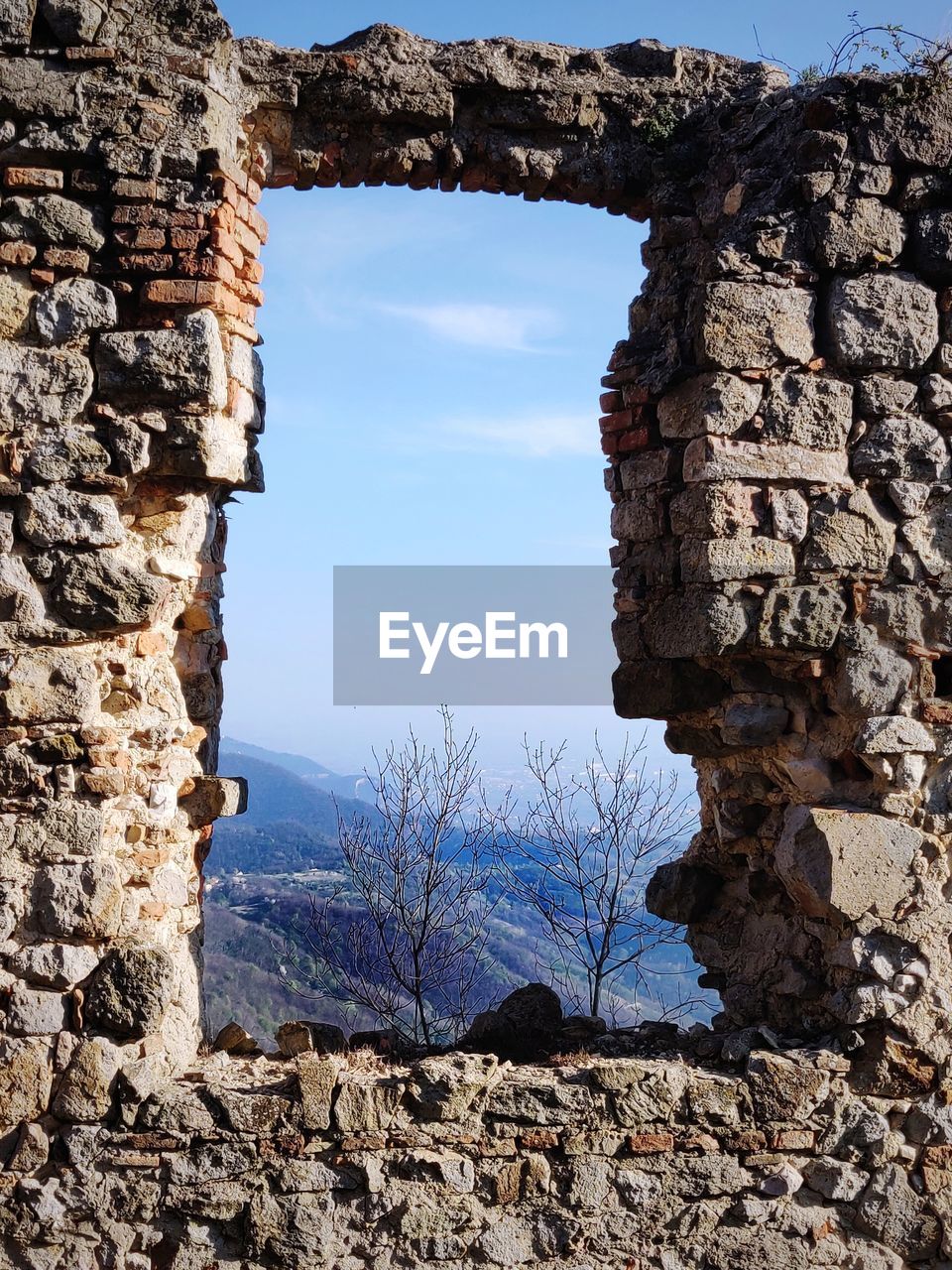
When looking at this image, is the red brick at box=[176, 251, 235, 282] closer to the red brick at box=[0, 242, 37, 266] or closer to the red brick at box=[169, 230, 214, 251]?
the red brick at box=[169, 230, 214, 251]

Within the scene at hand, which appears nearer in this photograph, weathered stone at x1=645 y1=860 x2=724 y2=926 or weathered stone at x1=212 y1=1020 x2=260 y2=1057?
weathered stone at x1=212 y1=1020 x2=260 y2=1057

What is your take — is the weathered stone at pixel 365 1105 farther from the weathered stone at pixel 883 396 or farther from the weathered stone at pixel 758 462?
the weathered stone at pixel 883 396

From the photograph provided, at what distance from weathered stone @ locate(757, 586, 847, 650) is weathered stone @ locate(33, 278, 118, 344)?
245cm

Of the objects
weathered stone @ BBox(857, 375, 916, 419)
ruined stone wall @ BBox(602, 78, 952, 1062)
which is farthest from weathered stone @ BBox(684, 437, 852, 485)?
weathered stone @ BBox(857, 375, 916, 419)

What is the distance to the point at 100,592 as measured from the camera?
3584 mm

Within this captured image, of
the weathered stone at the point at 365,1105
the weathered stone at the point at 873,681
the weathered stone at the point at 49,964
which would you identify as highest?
the weathered stone at the point at 873,681

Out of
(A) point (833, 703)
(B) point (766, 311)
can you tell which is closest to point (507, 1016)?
(A) point (833, 703)

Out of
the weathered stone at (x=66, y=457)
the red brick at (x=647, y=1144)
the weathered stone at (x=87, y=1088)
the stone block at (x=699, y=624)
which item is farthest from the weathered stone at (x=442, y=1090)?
the weathered stone at (x=66, y=457)

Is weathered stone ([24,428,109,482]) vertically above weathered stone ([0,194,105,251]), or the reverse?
weathered stone ([0,194,105,251])

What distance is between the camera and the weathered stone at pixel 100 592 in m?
3.58

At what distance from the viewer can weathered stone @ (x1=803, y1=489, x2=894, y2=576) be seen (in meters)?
3.85

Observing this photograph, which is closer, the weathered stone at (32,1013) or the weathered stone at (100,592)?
the weathered stone at (32,1013)

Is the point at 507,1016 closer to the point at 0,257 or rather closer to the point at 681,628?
the point at 681,628

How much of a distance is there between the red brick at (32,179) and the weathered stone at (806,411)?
8.36 feet
